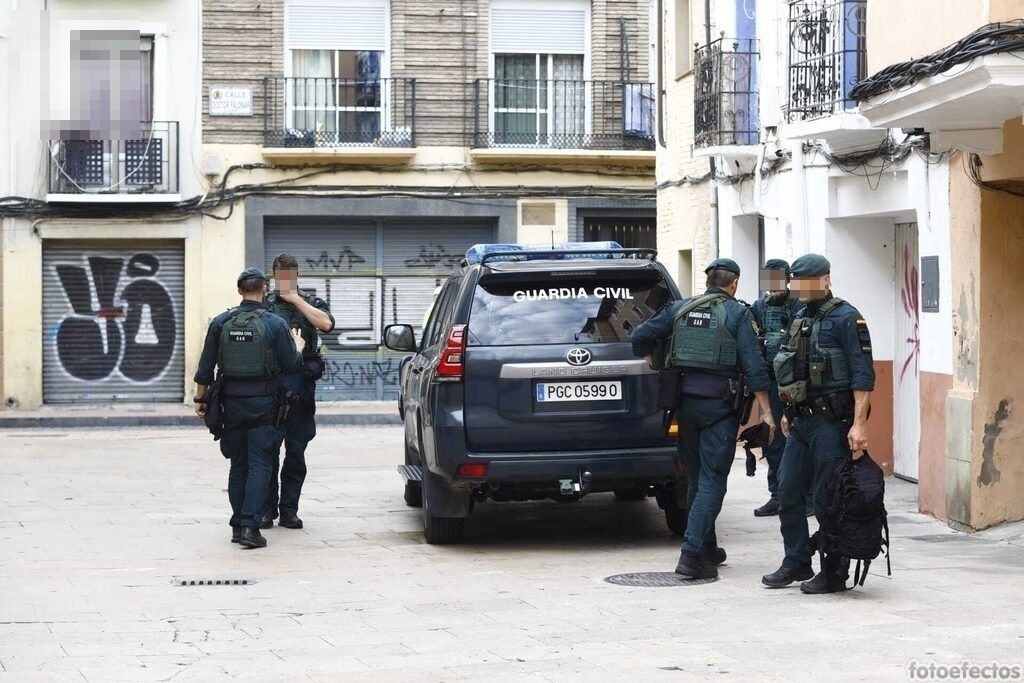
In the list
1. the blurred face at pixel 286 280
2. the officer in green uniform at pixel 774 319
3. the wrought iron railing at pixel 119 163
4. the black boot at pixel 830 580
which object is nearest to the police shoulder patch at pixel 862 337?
the black boot at pixel 830 580

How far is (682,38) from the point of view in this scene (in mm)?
20125

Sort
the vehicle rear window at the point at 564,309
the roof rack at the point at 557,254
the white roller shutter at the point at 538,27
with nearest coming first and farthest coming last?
1. the vehicle rear window at the point at 564,309
2. the roof rack at the point at 557,254
3. the white roller shutter at the point at 538,27

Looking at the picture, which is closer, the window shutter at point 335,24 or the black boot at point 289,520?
the black boot at point 289,520

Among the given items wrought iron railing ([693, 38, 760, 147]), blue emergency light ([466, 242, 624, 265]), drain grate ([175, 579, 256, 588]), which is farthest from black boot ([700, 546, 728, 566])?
wrought iron railing ([693, 38, 760, 147])

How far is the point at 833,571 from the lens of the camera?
344 inches

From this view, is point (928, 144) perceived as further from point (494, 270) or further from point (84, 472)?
point (84, 472)

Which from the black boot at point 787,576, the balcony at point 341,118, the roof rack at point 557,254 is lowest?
the black boot at point 787,576

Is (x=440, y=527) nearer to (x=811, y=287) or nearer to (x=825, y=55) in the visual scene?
(x=811, y=287)

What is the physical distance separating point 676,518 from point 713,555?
144 centimetres

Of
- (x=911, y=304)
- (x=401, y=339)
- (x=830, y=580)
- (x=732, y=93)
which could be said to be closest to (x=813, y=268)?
(x=830, y=580)

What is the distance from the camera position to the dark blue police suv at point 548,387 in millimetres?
10078

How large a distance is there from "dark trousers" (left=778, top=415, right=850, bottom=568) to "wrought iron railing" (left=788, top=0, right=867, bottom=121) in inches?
204

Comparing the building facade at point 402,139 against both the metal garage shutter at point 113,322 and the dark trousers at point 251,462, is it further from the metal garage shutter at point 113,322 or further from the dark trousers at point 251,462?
the dark trousers at point 251,462

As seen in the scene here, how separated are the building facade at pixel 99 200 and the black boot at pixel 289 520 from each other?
14.3 meters
